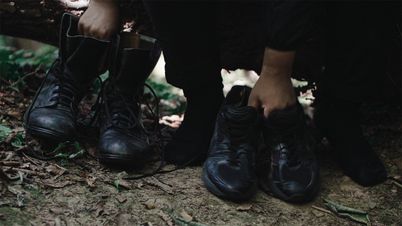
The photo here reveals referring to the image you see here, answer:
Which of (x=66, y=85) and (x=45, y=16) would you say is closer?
(x=66, y=85)

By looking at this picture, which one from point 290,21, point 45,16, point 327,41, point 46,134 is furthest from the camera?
point 45,16

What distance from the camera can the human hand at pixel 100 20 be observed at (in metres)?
2.23

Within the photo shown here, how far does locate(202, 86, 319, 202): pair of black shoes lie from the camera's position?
198 centimetres

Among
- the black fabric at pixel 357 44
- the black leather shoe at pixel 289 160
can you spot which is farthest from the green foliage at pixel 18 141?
the black fabric at pixel 357 44

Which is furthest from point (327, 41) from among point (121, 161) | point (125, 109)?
point (121, 161)

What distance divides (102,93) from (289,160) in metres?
0.91

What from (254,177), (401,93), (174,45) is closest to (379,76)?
(401,93)

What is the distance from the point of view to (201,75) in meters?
2.13

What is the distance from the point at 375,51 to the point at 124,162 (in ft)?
3.82

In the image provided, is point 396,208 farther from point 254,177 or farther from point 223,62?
point 223,62

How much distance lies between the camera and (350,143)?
2.27 meters

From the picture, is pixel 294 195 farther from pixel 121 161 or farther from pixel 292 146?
pixel 121 161

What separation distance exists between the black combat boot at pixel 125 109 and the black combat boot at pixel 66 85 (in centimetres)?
11

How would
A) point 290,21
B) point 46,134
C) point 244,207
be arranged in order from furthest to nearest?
point 46,134, point 244,207, point 290,21
